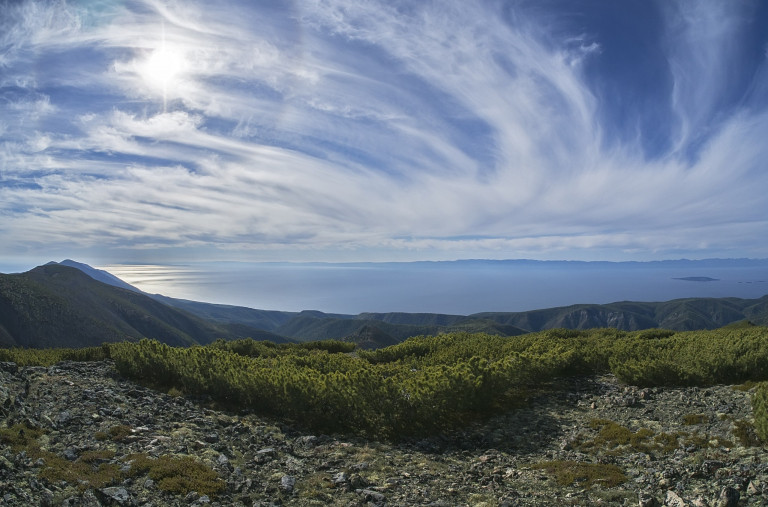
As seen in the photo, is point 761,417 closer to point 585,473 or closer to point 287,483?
point 585,473

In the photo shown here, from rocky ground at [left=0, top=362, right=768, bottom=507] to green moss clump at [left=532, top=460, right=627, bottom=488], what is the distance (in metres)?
0.03

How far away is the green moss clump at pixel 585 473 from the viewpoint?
9.14 metres

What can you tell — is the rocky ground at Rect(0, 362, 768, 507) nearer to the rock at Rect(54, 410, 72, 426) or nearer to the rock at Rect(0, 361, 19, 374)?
the rock at Rect(54, 410, 72, 426)

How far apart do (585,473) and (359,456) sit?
5.88 meters

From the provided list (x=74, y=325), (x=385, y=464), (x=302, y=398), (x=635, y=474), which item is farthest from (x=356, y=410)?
(x=74, y=325)

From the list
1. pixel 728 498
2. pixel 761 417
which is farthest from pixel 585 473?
pixel 761 417

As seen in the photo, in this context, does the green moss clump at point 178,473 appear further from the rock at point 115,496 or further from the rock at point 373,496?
the rock at point 373,496

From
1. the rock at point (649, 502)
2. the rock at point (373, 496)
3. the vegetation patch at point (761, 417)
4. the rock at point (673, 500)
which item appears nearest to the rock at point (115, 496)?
the rock at point (373, 496)

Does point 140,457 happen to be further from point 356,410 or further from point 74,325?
point 74,325

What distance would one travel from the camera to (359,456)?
11070mm

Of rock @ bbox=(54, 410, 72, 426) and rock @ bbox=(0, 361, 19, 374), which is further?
rock @ bbox=(0, 361, 19, 374)

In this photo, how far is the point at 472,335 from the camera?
32094 millimetres

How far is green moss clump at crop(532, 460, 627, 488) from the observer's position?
914 centimetres

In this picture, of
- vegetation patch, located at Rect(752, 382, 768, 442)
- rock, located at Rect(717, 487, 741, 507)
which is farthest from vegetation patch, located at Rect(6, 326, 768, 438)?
rock, located at Rect(717, 487, 741, 507)
